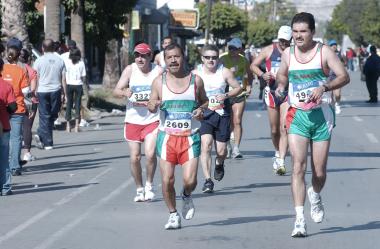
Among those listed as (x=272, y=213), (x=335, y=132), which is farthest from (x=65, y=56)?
(x=272, y=213)

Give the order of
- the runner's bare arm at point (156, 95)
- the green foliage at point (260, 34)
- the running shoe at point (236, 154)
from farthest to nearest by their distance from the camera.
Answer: the green foliage at point (260, 34) → the running shoe at point (236, 154) → the runner's bare arm at point (156, 95)

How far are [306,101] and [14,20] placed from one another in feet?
50.3

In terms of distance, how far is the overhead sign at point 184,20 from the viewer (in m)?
61.3

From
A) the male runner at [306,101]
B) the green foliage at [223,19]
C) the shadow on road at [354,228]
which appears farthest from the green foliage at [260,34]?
the male runner at [306,101]

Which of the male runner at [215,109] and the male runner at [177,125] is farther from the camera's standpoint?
the male runner at [215,109]

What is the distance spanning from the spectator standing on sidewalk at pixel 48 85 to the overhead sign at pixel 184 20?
41.3 metres

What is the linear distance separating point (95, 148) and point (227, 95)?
7266mm

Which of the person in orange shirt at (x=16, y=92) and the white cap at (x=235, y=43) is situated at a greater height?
the white cap at (x=235, y=43)

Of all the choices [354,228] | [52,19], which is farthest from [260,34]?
[354,228]

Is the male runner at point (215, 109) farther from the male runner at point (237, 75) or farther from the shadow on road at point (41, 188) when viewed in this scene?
the male runner at point (237, 75)

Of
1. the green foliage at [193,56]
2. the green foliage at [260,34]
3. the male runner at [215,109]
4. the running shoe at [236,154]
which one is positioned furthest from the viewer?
the green foliage at [260,34]

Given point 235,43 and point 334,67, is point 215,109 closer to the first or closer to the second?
point 235,43

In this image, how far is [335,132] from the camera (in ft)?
77.6

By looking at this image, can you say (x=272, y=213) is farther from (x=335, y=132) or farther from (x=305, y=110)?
(x=335, y=132)
